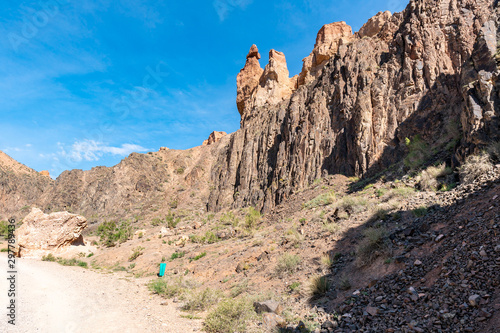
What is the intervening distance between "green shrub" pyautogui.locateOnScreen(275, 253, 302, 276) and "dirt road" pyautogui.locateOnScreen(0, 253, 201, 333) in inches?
134

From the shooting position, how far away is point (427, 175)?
11484 millimetres

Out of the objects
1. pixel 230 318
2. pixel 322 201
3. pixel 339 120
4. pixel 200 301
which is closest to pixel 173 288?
pixel 200 301

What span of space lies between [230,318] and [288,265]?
3297 mm

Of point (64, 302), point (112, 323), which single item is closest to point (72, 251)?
point (64, 302)

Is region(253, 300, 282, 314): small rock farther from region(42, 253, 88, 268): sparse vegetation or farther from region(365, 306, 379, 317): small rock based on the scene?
region(42, 253, 88, 268): sparse vegetation

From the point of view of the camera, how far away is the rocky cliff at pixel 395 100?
12414 mm

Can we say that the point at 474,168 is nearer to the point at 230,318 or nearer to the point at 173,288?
the point at 230,318

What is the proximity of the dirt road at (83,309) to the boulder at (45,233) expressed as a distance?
9.53m

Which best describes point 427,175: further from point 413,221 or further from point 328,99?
point 328,99

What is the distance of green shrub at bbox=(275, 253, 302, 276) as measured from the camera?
30.8ft

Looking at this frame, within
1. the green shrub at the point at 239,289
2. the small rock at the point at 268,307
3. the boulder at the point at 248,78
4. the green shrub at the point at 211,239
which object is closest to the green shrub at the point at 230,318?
the small rock at the point at 268,307

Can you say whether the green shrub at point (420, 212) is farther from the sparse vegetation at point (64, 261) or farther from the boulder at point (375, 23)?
the boulder at point (375, 23)

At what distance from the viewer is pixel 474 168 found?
29.8 feet

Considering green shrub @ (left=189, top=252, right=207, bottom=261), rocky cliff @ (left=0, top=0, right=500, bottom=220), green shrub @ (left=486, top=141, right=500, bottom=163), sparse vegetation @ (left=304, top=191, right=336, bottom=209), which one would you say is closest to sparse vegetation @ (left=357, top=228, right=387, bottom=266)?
green shrub @ (left=486, top=141, right=500, bottom=163)
